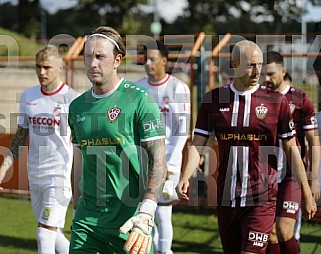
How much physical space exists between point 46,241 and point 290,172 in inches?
96.7

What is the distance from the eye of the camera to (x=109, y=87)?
14.6 ft

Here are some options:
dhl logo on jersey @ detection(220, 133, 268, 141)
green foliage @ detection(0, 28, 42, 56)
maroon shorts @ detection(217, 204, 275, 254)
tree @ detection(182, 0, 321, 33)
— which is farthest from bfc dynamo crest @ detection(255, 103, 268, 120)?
tree @ detection(182, 0, 321, 33)

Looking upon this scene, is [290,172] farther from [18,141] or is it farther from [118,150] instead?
[118,150]

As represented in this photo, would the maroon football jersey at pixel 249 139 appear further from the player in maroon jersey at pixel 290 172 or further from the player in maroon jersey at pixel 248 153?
the player in maroon jersey at pixel 290 172

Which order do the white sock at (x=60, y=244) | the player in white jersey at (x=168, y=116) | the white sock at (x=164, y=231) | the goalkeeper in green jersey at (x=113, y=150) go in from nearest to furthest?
the goalkeeper in green jersey at (x=113, y=150), the white sock at (x=60, y=244), the white sock at (x=164, y=231), the player in white jersey at (x=168, y=116)

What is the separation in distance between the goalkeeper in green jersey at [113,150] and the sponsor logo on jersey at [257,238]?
1381 mm

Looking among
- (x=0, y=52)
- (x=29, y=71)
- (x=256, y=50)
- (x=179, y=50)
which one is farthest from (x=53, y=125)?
(x=0, y=52)

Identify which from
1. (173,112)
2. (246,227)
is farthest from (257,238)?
(173,112)

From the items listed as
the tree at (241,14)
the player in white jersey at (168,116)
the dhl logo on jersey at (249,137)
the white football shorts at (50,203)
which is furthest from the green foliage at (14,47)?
the tree at (241,14)

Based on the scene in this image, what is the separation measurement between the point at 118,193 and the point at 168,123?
13.0ft

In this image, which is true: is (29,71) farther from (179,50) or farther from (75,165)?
(75,165)

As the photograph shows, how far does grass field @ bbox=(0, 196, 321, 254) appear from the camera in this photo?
8.66 meters

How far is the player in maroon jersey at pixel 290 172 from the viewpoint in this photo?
6.41 m

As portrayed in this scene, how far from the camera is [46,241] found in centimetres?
673
